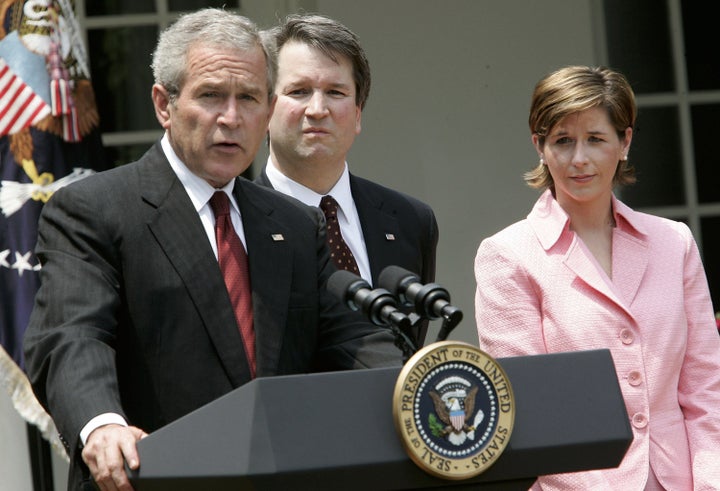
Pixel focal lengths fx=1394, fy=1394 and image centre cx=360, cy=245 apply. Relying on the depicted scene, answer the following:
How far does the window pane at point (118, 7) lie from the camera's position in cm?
621

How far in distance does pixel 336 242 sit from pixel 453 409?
1631mm

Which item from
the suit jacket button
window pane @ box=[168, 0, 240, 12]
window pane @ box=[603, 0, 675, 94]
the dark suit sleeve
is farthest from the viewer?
window pane @ box=[603, 0, 675, 94]

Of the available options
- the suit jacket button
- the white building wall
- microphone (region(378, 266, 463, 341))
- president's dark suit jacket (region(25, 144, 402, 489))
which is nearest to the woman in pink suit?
the suit jacket button

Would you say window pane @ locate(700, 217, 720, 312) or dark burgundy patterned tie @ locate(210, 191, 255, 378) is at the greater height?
dark burgundy patterned tie @ locate(210, 191, 255, 378)

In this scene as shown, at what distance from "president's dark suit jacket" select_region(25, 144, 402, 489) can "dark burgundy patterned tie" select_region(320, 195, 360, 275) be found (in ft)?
2.39

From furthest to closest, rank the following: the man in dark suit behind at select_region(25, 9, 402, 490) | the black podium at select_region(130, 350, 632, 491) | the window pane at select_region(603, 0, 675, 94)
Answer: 1. the window pane at select_region(603, 0, 675, 94)
2. the man in dark suit behind at select_region(25, 9, 402, 490)
3. the black podium at select_region(130, 350, 632, 491)

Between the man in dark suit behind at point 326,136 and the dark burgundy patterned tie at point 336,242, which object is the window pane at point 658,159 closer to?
the man in dark suit behind at point 326,136

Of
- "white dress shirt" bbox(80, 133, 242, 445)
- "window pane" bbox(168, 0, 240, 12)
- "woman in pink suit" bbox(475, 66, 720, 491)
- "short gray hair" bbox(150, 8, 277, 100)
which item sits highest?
"short gray hair" bbox(150, 8, 277, 100)

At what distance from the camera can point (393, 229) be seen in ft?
13.2

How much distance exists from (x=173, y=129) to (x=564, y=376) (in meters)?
1.07

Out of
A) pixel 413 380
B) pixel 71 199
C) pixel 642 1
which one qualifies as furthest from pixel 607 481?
pixel 642 1

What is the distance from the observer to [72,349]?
2.52 m

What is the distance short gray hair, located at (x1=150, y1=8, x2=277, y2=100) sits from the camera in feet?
9.52

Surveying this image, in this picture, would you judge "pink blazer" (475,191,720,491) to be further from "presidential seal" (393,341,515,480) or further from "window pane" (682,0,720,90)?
"window pane" (682,0,720,90)
